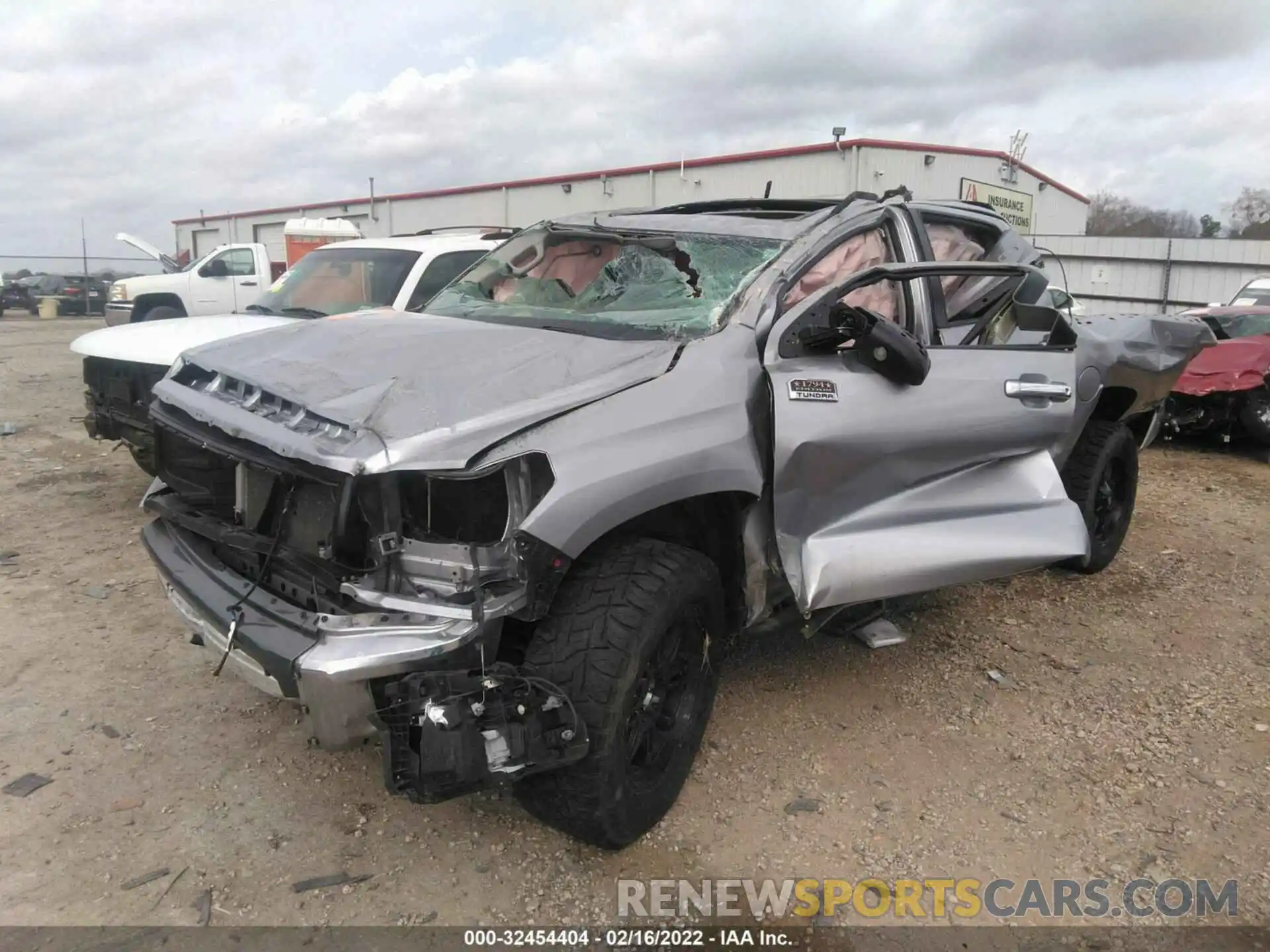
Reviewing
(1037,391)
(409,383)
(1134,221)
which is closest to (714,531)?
(409,383)

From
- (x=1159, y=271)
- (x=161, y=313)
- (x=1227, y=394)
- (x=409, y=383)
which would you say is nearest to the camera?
(x=409, y=383)

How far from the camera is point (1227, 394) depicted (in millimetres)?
8570

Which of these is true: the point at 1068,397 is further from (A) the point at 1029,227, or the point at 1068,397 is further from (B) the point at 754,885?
(A) the point at 1029,227

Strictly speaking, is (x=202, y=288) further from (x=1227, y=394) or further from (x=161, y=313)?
(x=1227, y=394)

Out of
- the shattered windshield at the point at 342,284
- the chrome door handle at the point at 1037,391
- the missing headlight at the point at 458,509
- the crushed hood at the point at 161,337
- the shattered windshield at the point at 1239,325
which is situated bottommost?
the missing headlight at the point at 458,509

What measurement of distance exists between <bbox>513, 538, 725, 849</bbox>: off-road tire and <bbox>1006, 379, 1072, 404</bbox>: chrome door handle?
5.33 ft

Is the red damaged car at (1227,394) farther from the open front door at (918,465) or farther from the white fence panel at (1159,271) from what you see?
the white fence panel at (1159,271)

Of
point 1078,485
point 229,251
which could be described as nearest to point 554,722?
point 1078,485

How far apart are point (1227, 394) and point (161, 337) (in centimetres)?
915

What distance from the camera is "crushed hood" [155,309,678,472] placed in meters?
2.36

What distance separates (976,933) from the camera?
8.18 feet

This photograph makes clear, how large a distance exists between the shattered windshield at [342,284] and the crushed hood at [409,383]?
3171mm

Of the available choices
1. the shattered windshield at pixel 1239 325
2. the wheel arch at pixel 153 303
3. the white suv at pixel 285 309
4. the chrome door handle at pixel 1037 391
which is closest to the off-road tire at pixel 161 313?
the wheel arch at pixel 153 303

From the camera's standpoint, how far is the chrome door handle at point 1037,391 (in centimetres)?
362
